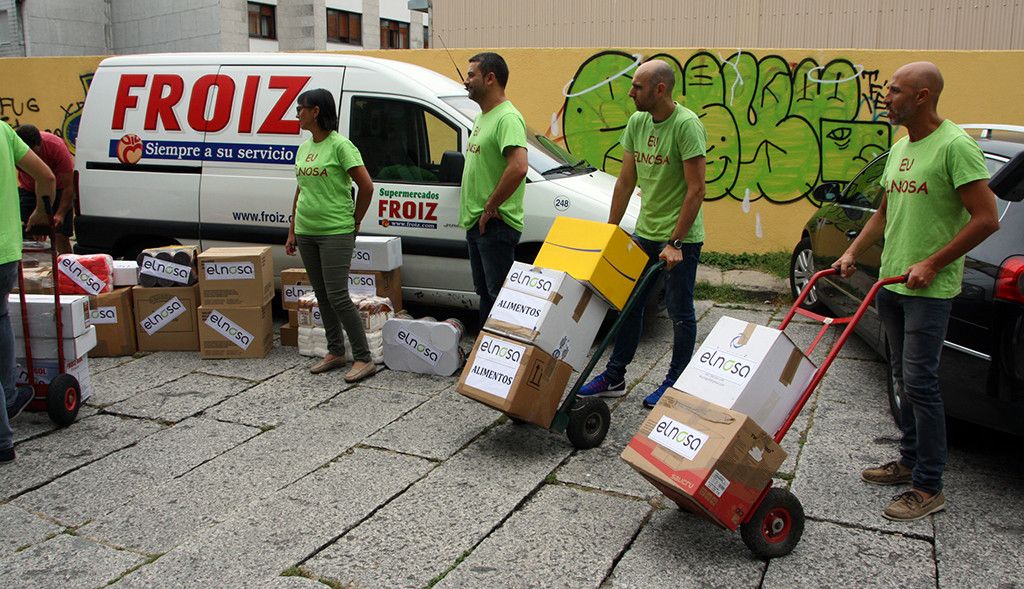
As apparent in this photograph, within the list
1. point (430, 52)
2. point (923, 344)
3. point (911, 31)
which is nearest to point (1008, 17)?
point (911, 31)

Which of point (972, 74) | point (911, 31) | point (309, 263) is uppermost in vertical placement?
point (911, 31)

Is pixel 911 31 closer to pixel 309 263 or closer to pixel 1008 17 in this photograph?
pixel 1008 17

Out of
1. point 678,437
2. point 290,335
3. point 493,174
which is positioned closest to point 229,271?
point 290,335

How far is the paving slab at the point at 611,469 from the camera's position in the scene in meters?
3.97

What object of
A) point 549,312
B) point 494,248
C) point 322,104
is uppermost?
point 322,104

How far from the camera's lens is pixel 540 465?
423 centimetres

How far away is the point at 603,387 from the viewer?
5164 mm

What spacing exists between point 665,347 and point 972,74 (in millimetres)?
5011

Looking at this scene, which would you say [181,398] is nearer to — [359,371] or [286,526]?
[359,371]

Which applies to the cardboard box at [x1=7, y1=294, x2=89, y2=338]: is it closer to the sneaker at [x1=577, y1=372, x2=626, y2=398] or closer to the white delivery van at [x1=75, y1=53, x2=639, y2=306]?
the white delivery van at [x1=75, y1=53, x2=639, y2=306]

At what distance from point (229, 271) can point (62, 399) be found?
158 cm

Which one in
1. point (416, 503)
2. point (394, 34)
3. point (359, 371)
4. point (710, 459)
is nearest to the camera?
point (710, 459)

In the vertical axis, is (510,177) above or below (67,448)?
above

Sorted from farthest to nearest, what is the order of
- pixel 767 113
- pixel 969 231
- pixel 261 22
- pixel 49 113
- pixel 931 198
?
pixel 261 22, pixel 49 113, pixel 767 113, pixel 931 198, pixel 969 231
